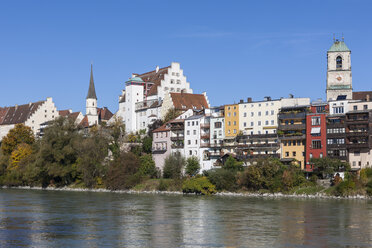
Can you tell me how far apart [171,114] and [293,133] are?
31.7m

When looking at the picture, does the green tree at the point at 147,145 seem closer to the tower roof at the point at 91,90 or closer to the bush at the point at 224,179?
the bush at the point at 224,179

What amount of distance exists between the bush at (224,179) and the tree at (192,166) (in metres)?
10.3

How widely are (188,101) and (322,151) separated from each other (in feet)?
138

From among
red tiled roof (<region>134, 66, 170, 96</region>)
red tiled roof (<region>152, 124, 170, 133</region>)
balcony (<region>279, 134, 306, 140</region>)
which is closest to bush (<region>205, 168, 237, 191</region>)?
balcony (<region>279, 134, 306, 140</region>)

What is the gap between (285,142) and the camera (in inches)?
3661

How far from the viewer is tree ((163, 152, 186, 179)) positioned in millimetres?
98562

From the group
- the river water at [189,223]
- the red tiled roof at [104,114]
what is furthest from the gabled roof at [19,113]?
the river water at [189,223]

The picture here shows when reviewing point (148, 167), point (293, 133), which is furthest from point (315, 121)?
point (148, 167)

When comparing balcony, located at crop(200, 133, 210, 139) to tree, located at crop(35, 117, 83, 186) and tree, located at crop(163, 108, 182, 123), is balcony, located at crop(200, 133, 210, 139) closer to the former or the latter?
tree, located at crop(163, 108, 182, 123)

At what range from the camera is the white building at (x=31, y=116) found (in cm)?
15936

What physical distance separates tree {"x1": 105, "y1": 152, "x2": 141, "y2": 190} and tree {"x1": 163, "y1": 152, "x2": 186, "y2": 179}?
5.30m

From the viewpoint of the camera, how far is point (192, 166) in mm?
100625

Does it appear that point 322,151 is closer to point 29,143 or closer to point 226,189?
Result: point 226,189

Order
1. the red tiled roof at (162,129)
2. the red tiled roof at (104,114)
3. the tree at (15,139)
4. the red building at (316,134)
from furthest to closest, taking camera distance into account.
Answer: the red tiled roof at (104,114)
the tree at (15,139)
the red tiled roof at (162,129)
the red building at (316,134)
